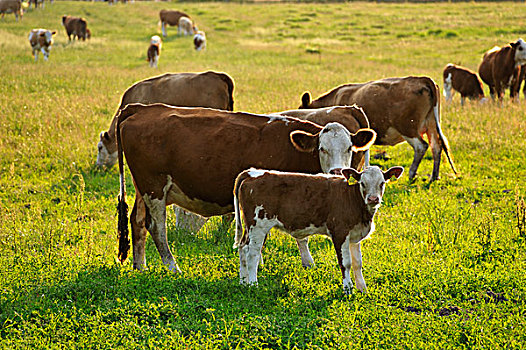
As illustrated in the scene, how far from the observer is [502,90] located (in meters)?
20.6

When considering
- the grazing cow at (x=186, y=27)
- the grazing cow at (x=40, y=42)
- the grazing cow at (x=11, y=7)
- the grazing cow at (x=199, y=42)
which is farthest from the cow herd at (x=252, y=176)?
the grazing cow at (x=11, y=7)

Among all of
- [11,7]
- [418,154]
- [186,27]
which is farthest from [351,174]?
[11,7]

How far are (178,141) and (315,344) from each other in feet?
A: 11.1

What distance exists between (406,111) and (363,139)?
4987mm

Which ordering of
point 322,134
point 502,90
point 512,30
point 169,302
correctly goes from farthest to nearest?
point 512,30 → point 502,90 → point 322,134 → point 169,302

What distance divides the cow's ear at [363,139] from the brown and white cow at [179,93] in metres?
5.29

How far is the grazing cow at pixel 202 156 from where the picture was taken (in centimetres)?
781

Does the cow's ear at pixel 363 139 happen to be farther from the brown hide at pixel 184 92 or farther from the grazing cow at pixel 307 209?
the brown hide at pixel 184 92

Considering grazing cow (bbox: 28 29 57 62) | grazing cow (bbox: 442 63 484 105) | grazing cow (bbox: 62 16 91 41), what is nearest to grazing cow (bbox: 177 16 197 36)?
grazing cow (bbox: 62 16 91 41)

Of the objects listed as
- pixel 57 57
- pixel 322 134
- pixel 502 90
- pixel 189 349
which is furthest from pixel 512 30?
pixel 189 349

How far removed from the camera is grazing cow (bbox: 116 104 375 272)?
7812mm

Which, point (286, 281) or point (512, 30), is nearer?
point (286, 281)

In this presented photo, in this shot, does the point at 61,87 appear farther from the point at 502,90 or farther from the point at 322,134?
the point at 322,134

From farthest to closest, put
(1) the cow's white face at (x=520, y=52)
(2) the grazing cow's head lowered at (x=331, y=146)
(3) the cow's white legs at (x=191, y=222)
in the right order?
(1) the cow's white face at (x=520, y=52)
(3) the cow's white legs at (x=191, y=222)
(2) the grazing cow's head lowered at (x=331, y=146)
